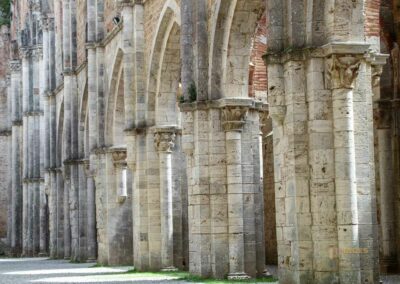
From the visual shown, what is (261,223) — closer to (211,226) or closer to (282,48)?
(211,226)

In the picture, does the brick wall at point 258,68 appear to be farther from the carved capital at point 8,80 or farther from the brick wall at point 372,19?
the carved capital at point 8,80

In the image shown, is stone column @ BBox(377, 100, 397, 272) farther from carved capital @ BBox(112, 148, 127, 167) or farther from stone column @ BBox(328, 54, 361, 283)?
carved capital @ BBox(112, 148, 127, 167)

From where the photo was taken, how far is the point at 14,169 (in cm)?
4650

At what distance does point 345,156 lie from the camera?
13.4 metres

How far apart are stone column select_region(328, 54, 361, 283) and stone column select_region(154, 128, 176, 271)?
9969 mm

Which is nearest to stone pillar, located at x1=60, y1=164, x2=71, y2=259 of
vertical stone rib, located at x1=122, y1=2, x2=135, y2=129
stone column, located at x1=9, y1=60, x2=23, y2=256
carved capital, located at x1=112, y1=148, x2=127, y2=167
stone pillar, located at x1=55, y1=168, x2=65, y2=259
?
stone pillar, located at x1=55, y1=168, x2=65, y2=259

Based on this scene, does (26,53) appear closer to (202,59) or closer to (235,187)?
(202,59)

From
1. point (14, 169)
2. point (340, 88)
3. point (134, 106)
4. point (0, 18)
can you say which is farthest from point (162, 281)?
point (0, 18)

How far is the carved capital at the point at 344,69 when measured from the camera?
1344 centimetres

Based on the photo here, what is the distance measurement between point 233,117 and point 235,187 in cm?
142

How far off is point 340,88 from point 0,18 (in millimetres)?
40998

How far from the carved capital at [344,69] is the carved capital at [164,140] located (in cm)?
1012

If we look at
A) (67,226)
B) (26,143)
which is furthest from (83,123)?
(26,143)

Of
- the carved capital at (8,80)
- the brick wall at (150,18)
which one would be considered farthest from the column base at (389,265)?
the carved capital at (8,80)
